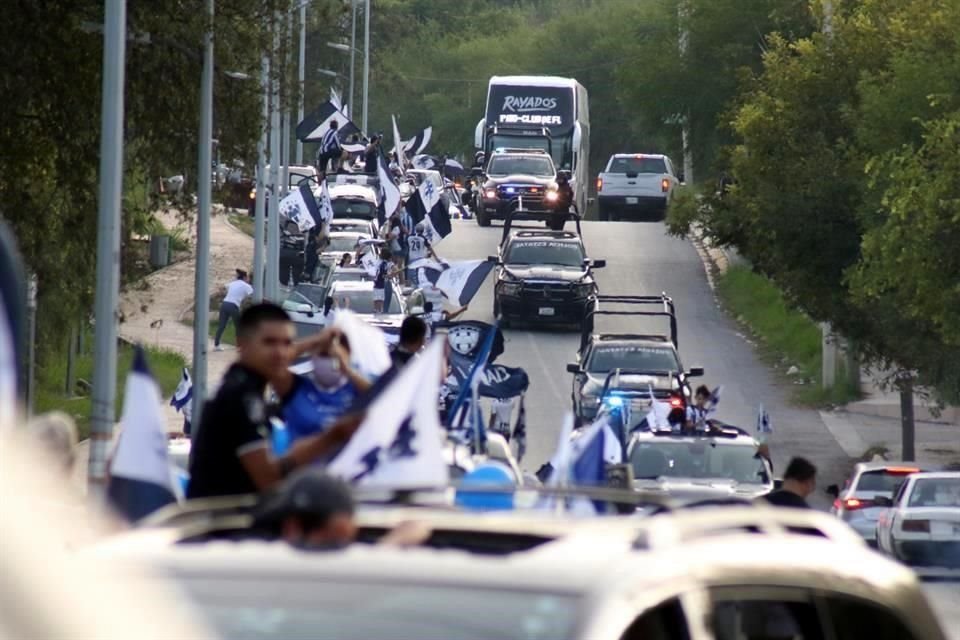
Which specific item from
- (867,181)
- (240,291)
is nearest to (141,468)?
(867,181)

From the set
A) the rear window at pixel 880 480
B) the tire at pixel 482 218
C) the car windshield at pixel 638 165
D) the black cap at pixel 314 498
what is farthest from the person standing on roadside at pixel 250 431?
the car windshield at pixel 638 165

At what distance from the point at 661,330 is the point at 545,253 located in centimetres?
406

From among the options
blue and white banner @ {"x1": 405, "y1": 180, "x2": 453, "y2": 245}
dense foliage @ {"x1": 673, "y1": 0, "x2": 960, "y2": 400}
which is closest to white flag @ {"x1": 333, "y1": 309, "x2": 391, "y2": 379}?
dense foliage @ {"x1": 673, "y1": 0, "x2": 960, "y2": 400}

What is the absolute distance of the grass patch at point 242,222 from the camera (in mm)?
65688

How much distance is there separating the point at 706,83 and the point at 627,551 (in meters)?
53.3

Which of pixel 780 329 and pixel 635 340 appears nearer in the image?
pixel 635 340

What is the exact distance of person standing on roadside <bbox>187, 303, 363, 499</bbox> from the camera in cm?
611

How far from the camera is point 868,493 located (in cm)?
2483

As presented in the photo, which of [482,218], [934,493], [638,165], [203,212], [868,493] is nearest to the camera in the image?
[934,493]

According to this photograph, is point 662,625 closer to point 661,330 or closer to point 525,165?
point 661,330

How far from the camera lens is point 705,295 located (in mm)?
52031

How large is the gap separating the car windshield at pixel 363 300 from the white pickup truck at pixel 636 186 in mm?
24295

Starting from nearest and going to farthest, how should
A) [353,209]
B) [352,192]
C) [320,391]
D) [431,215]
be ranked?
[320,391] < [431,215] < [353,209] < [352,192]

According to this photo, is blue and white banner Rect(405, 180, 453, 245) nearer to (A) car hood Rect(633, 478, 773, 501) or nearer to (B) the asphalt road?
(B) the asphalt road
